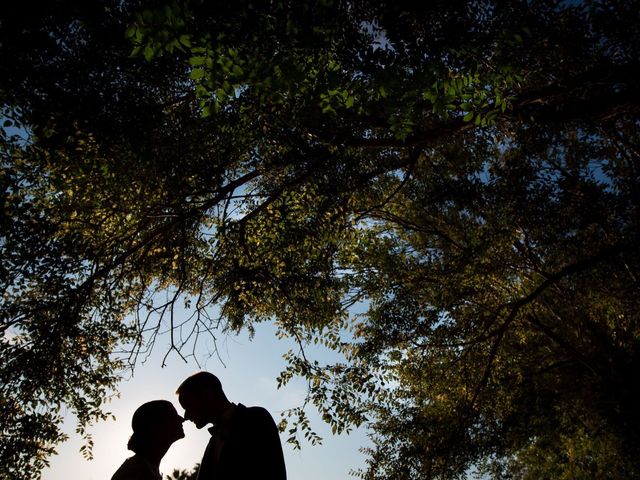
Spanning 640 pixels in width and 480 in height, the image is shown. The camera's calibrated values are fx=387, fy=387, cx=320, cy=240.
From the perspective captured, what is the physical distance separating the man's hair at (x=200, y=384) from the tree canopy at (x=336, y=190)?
2755 millimetres

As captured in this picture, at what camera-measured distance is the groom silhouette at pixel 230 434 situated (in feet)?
9.14

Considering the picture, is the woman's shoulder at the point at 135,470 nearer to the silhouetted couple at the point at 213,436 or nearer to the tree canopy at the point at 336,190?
the silhouetted couple at the point at 213,436

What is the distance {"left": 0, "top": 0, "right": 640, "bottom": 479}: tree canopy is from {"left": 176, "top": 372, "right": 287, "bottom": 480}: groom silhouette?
9.47 ft

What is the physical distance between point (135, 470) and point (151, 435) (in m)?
0.30

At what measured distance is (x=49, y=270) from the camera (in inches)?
283

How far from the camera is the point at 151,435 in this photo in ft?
11.4

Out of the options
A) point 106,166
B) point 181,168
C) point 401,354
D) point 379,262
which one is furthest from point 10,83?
point 401,354

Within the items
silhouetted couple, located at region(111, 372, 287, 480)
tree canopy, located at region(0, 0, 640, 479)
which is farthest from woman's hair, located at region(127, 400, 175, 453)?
tree canopy, located at region(0, 0, 640, 479)

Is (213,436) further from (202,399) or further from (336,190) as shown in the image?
(336,190)

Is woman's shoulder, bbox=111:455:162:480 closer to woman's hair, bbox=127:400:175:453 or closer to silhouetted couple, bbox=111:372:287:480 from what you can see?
silhouetted couple, bbox=111:372:287:480

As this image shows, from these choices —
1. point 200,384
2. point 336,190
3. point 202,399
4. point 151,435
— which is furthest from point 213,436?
point 336,190

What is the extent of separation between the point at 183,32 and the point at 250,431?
3.78 metres

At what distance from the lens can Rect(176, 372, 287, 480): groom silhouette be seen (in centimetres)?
279

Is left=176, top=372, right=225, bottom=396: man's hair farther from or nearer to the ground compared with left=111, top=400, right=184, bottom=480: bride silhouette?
farther from the ground
